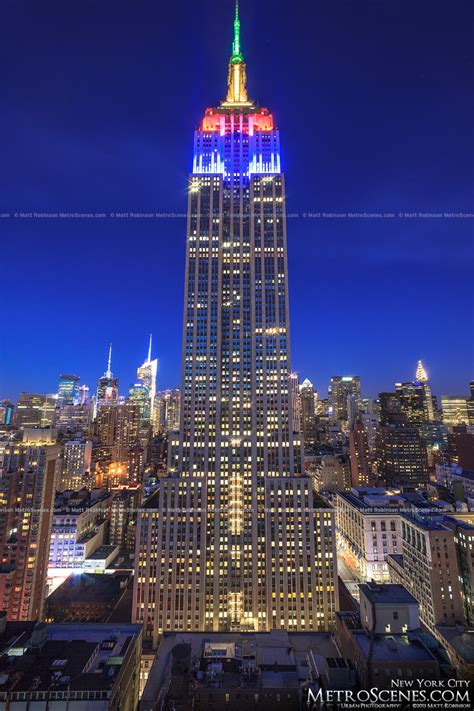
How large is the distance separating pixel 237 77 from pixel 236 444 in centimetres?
10994

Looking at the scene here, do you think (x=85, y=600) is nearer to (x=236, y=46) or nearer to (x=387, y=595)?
(x=387, y=595)

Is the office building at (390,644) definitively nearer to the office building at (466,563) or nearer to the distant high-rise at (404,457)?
the office building at (466,563)

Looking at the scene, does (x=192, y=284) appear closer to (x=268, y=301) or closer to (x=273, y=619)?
(x=268, y=301)

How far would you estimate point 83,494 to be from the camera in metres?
136

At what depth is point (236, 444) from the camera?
3617 inches

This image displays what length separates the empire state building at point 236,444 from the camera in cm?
8138

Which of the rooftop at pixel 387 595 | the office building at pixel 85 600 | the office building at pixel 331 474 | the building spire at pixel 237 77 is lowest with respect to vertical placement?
the office building at pixel 85 600

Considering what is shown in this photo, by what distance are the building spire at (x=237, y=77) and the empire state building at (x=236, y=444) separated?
5.59 meters

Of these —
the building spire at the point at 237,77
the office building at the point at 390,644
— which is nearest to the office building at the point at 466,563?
the office building at the point at 390,644

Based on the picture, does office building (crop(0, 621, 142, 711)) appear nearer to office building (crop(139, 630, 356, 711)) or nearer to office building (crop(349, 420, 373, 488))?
office building (crop(139, 630, 356, 711))

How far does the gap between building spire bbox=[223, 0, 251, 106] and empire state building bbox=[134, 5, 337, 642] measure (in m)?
5.59

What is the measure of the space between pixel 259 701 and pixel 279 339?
70283 mm

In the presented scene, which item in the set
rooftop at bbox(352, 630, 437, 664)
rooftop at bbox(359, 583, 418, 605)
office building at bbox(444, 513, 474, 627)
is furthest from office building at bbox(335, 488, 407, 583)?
rooftop at bbox(352, 630, 437, 664)

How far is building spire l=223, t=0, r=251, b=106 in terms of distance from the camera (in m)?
118
